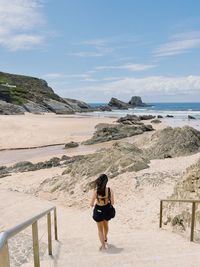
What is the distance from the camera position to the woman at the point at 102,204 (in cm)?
736

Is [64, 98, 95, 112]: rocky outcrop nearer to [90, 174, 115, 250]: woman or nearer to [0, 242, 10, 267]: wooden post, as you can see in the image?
[90, 174, 115, 250]: woman

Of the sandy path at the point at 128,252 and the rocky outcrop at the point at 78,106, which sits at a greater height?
the sandy path at the point at 128,252

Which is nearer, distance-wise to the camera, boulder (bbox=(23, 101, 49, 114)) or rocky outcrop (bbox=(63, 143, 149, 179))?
rocky outcrop (bbox=(63, 143, 149, 179))

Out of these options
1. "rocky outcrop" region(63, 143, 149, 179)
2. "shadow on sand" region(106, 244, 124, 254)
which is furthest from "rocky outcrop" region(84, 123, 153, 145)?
"shadow on sand" region(106, 244, 124, 254)

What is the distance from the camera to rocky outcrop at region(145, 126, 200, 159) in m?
21.4

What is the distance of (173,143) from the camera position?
22766mm

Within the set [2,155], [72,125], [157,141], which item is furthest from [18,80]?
[157,141]

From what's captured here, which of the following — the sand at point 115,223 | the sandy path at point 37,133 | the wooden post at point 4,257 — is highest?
the wooden post at point 4,257

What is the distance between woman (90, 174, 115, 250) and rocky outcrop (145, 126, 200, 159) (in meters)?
13.2

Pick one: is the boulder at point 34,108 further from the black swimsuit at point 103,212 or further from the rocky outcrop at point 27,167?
the black swimsuit at point 103,212

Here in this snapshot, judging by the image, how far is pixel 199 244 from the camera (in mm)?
7809

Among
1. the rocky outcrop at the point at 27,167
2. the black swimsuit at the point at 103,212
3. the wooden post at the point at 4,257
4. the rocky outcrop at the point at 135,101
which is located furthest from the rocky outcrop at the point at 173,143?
the rocky outcrop at the point at 135,101

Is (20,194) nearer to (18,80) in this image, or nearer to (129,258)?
(129,258)

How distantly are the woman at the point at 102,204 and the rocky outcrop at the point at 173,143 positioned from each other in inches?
519
